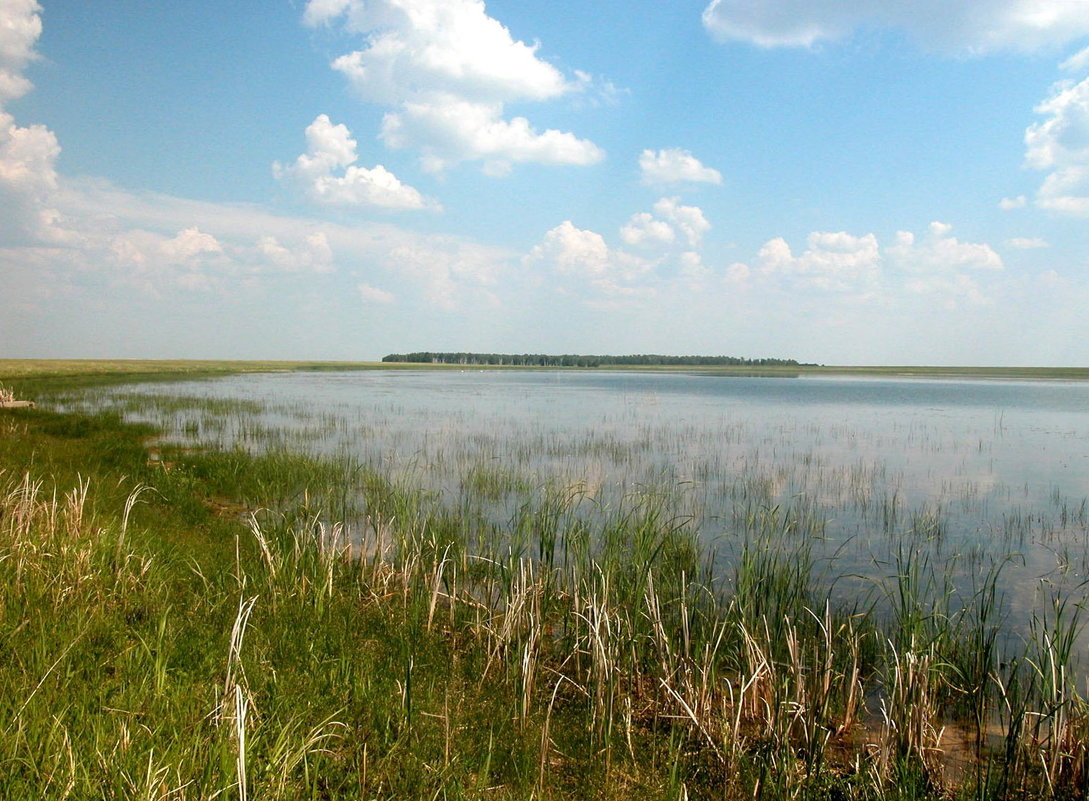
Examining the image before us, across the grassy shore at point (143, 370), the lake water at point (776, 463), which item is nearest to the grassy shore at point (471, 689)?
the lake water at point (776, 463)

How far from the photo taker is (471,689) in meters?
5.14

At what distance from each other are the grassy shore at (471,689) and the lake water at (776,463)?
99.5 inches

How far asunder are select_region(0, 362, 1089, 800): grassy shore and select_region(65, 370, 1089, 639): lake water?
253cm

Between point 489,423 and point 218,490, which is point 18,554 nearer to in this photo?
point 218,490

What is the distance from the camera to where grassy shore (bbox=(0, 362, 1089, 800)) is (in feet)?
11.5

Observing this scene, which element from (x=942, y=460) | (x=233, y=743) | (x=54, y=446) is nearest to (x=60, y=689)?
(x=233, y=743)

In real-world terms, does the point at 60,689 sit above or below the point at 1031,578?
above

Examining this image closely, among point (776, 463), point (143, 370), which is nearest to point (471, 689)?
point (776, 463)

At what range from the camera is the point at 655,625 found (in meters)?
5.46

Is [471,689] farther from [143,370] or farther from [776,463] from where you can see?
[143,370]

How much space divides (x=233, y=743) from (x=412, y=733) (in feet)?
3.93

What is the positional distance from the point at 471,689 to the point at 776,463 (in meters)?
14.1

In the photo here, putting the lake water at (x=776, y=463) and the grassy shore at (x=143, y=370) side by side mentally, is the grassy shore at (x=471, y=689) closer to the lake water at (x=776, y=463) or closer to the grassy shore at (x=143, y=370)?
the lake water at (x=776, y=463)

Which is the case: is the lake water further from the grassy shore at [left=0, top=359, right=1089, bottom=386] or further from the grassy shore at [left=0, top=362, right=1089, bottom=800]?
the grassy shore at [left=0, top=359, right=1089, bottom=386]
